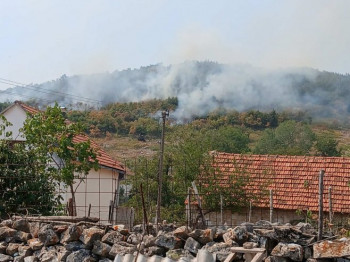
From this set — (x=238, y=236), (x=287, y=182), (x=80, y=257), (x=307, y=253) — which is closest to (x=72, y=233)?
(x=80, y=257)

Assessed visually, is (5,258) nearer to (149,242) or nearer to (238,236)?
(149,242)

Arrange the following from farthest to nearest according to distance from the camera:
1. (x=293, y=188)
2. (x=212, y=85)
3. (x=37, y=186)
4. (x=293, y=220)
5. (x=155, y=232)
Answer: (x=212, y=85) < (x=293, y=188) < (x=293, y=220) < (x=37, y=186) < (x=155, y=232)

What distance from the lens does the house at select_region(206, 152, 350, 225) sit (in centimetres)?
1877

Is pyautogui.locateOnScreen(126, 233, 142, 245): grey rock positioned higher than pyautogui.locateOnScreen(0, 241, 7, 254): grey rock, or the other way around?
pyautogui.locateOnScreen(126, 233, 142, 245): grey rock

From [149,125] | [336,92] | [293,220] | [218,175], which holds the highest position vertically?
[336,92]

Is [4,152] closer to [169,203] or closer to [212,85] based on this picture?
[169,203]

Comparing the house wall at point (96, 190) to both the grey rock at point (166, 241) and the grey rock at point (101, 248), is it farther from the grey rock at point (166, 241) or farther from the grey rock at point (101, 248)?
the grey rock at point (166, 241)

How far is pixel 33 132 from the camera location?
14.5m

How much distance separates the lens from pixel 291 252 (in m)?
7.54

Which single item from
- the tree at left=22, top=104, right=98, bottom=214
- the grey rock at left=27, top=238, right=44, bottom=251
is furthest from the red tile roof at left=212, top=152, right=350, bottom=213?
the grey rock at left=27, top=238, right=44, bottom=251

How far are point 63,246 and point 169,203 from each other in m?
15.8

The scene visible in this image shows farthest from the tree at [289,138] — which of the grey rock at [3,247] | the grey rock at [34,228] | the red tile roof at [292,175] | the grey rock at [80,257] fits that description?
the grey rock at [80,257]

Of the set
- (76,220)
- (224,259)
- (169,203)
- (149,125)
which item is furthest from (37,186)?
(149,125)

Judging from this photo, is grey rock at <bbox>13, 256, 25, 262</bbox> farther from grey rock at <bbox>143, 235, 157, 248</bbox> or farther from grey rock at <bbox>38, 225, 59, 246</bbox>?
grey rock at <bbox>143, 235, 157, 248</bbox>
